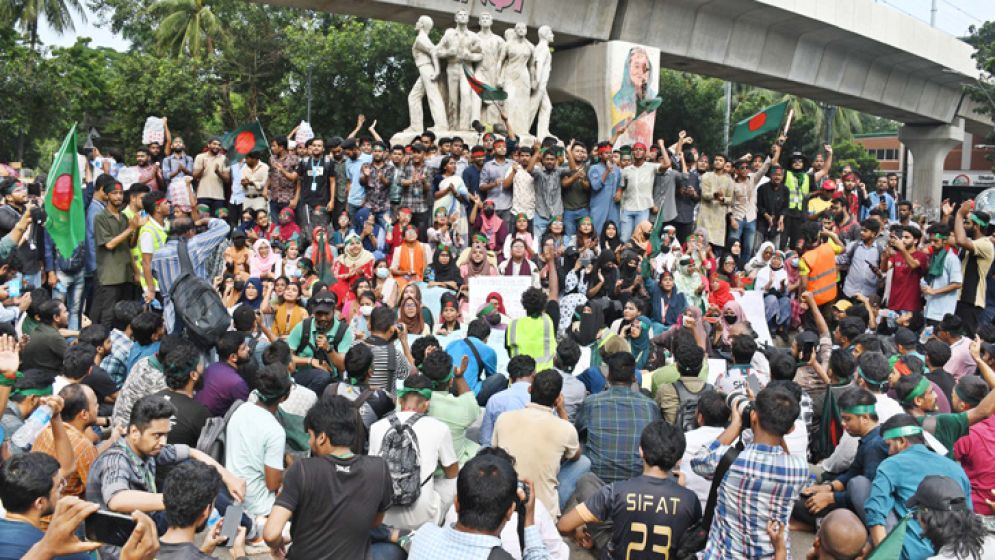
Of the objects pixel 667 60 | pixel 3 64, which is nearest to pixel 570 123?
pixel 667 60

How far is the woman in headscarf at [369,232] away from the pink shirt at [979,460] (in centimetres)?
760

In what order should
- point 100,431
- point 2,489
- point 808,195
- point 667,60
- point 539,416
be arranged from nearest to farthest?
point 2,489 → point 539,416 → point 100,431 → point 808,195 → point 667,60

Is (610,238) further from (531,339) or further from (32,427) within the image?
(32,427)

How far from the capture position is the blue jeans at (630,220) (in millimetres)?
12469

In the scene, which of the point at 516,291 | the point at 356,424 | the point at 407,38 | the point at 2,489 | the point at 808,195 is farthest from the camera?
the point at 407,38

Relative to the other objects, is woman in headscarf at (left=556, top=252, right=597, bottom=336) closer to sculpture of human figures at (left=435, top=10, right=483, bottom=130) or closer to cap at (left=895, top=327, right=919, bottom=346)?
cap at (left=895, top=327, right=919, bottom=346)

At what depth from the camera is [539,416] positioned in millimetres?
5016

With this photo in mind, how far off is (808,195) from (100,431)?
36.4 feet

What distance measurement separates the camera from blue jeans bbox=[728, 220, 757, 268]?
13008 millimetres

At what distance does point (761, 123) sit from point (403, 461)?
1171cm

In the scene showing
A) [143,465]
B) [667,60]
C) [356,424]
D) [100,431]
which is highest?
[667,60]

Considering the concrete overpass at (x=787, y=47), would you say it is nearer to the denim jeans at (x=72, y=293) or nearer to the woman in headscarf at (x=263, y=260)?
the woman in headscarf at (x=263, y=260)

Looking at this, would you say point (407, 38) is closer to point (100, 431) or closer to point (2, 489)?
point (100, 431)

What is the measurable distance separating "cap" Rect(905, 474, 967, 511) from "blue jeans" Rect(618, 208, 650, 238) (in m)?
8.68
